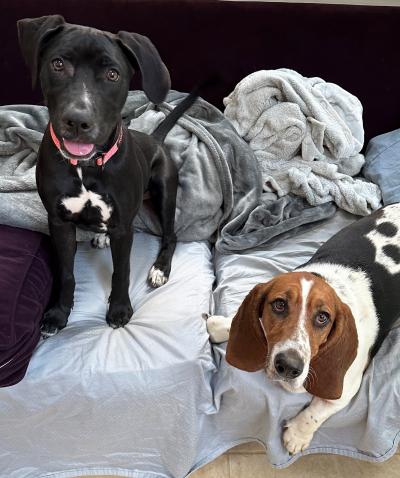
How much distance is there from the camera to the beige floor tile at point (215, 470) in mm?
1806

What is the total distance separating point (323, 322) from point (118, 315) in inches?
27.4

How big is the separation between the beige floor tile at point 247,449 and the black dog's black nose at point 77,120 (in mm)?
1261

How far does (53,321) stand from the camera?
5.49ft

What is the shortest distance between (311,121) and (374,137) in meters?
0.48

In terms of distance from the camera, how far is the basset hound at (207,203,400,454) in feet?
4.52

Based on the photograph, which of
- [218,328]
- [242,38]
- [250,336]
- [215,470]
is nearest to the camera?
[250,336]

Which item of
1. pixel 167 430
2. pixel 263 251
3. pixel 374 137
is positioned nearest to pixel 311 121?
pixel 374 137

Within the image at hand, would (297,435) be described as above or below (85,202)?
below

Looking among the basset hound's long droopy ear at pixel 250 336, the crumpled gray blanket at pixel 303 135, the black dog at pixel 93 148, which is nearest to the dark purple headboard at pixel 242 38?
the crumpled gray blanket at pixel 303 135

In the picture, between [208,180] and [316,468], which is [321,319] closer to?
[316,468]

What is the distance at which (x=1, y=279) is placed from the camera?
1551 mm

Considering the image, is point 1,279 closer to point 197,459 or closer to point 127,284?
point 127,284

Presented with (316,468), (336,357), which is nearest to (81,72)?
(336,357)

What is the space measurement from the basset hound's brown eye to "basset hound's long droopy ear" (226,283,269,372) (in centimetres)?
16
